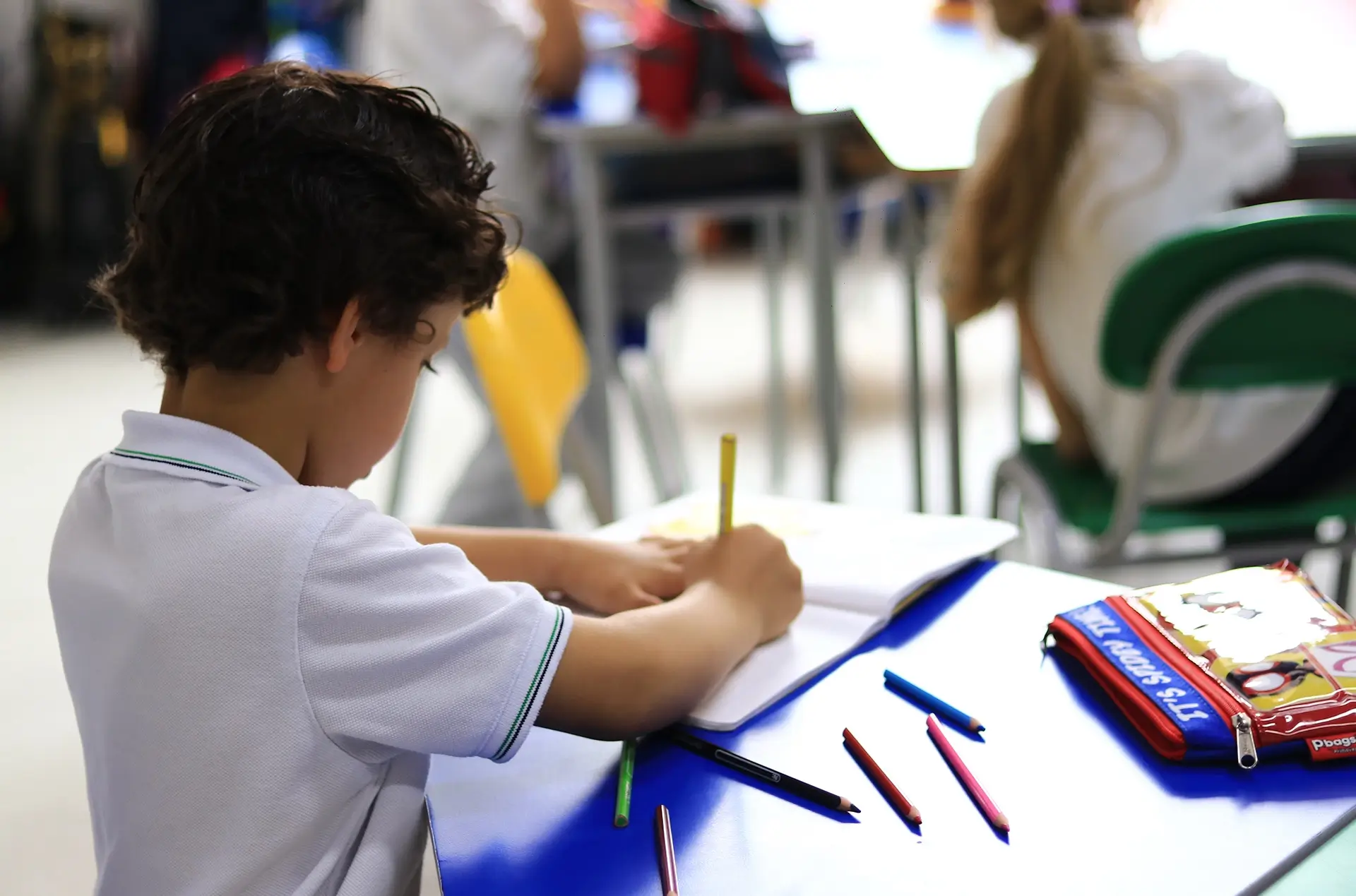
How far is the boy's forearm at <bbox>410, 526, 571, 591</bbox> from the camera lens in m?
0.92

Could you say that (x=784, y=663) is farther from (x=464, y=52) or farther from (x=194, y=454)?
(x=464, y=52)

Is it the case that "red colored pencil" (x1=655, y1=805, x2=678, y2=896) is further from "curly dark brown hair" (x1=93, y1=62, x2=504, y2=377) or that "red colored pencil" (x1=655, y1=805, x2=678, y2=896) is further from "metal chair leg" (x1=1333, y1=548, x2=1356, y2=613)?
"metal chair leg" (x1=1333, y1=548, x2=1356, y2=613)

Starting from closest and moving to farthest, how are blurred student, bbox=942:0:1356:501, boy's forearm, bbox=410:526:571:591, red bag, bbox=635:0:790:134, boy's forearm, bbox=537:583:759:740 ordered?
boy's forearm, bbox=537:583:759:740, boy's forearm, bbox=410:526:571:591, blurred student, bbox=942:0:1356:501, red bag, bbox=635:0:790:134

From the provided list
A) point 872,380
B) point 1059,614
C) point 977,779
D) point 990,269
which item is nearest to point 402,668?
point 977,779

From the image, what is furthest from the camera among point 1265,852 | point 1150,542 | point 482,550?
point 1150,542

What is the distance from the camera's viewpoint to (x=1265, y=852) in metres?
0.56

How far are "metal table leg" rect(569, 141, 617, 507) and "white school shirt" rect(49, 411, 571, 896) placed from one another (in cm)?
158

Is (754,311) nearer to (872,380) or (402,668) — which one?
(872,380)

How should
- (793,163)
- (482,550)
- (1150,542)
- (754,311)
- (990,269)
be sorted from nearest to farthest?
(482,550), (990,269), (793,163), (1150,542), (754,311)

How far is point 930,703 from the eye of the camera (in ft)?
2.33

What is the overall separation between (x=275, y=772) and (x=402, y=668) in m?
0.09

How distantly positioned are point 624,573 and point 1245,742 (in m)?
0.42

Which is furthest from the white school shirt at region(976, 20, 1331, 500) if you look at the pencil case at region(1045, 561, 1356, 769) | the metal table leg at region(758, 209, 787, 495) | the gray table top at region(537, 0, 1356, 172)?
the metal table leg at region(758, 209, 787, 495)

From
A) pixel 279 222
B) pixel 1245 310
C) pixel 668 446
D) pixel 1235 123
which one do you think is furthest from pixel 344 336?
pixel 668 446
